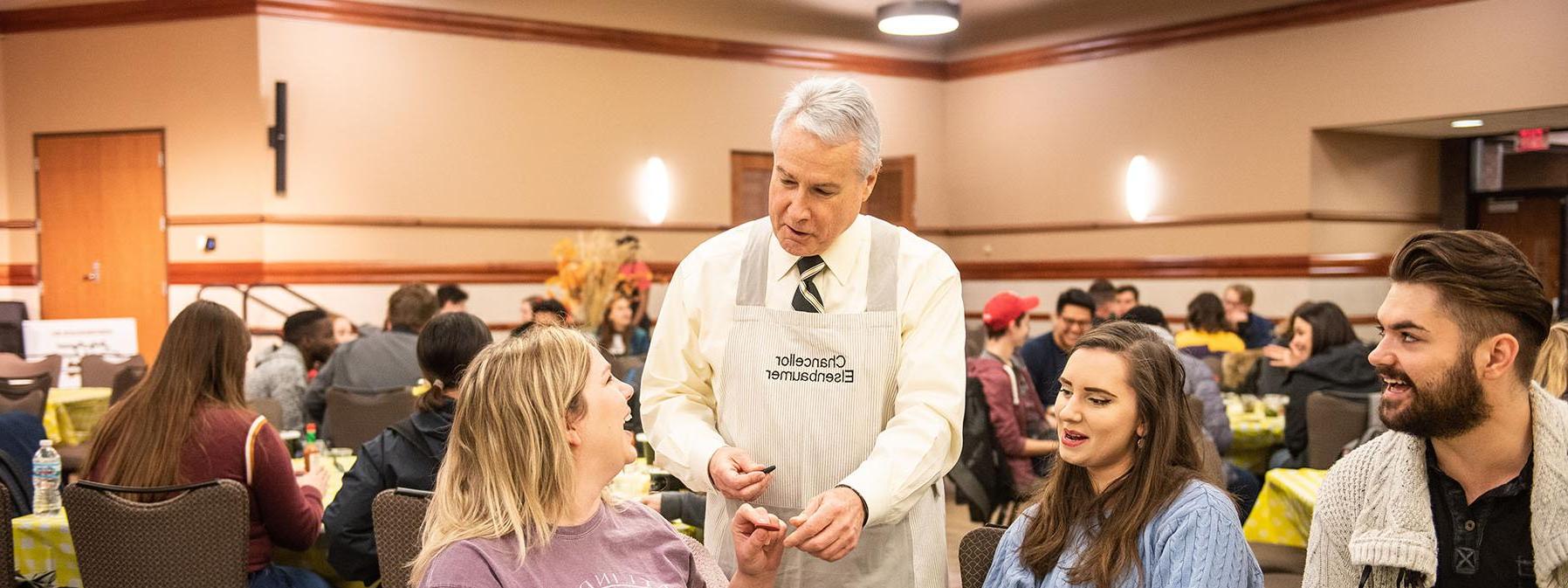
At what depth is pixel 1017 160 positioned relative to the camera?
1208 cm

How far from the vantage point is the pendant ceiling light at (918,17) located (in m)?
9.92

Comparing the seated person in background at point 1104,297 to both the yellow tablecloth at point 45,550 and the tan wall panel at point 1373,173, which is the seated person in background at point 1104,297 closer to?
the tan wall panel at point 1373,173

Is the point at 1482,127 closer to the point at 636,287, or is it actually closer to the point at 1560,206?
the point at 1560,206

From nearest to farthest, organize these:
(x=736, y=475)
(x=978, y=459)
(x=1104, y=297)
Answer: (x=736, y=475) < (x=978, y=459) < (x=1104, y=297)

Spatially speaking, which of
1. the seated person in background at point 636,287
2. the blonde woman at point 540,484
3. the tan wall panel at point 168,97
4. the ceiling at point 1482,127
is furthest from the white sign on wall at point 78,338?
the ceiling at point 1482,127

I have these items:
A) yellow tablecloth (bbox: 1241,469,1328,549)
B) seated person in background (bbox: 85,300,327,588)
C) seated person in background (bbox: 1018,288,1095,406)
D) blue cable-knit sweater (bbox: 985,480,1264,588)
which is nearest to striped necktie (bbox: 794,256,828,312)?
blue cable-knit sweater (bbox: 985,480,1264,588)

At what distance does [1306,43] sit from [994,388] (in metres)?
6.38

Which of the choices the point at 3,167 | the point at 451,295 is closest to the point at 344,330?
the point at 451,295

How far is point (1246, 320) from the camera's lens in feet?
30.6

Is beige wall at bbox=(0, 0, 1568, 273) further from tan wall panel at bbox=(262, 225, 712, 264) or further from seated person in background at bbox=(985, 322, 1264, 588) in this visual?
seated person in background at bbox=(985, 322, 1264, 588)

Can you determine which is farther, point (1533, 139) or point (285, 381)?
point (1533, 139)

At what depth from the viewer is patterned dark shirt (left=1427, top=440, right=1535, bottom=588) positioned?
1836mm

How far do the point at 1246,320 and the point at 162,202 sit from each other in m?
8.11

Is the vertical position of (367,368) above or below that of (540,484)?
below
